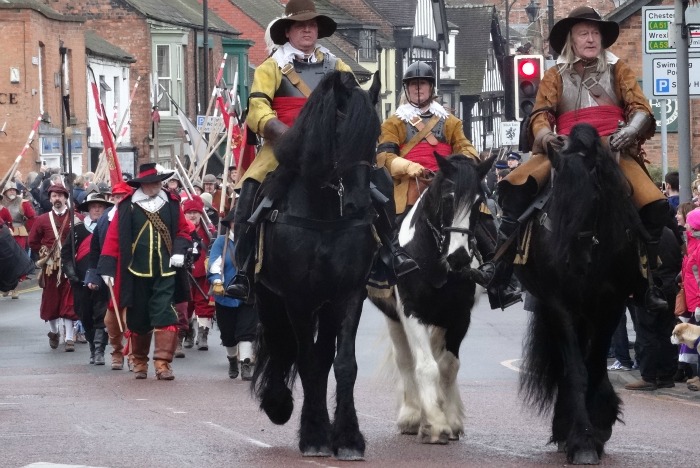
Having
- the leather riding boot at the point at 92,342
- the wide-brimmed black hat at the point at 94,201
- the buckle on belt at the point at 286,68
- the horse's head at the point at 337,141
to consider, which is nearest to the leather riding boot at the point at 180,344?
the leather riding boot at the point at 92,342

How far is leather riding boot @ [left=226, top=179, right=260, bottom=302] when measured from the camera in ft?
35.7

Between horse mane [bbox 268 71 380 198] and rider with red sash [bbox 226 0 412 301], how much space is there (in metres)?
0.36

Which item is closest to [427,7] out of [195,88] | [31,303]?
[195,88]

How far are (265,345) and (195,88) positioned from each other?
53.3 meters

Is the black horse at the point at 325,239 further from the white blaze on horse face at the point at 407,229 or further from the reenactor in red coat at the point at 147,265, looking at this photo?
the reenactor in red coat at the point at 147,265

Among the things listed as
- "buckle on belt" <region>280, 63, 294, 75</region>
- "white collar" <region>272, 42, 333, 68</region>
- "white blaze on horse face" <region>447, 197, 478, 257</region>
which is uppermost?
"white collar" <region>272, 42, 333, 68</region>

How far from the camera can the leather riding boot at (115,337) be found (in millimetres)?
17772

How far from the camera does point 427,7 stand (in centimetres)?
9606

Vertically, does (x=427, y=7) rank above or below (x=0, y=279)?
above

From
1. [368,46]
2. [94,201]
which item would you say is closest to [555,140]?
[94,201]

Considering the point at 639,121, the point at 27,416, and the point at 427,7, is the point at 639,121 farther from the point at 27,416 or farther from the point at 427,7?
the point at 427,7

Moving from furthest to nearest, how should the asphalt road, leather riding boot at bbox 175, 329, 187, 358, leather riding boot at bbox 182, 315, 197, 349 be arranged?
leather riding boot at bbox 182, 315, 197, 349
leather riding boot at bbox 175, 329, 187, 358
the asphalt road

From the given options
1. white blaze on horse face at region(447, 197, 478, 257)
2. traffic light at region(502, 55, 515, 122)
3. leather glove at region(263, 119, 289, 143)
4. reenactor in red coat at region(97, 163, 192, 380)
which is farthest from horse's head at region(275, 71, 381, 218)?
traffic light at region(502, 55, 515, 122)

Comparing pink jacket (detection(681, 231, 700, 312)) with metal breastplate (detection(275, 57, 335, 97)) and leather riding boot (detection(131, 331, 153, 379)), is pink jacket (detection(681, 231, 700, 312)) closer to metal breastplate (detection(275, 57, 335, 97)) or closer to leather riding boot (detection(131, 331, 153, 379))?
metal breastplate (detection(275, 57, 335, 97))
